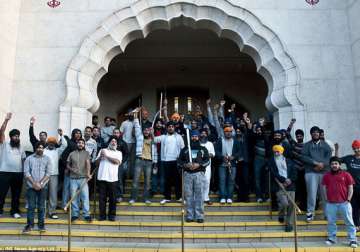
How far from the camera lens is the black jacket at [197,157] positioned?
813 centimetres

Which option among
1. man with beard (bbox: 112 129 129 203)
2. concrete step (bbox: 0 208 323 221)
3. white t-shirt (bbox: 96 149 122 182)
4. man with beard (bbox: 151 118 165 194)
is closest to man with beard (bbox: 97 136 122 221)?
white t-shirt (bbox: 96 149 122 182)

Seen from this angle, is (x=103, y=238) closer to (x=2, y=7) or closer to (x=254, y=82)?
(x=2, y=7)

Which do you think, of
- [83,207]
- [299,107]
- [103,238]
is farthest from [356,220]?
[83,207]

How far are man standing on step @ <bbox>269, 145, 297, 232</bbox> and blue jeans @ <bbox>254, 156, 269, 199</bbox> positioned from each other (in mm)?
860

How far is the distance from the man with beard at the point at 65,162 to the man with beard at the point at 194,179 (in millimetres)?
2323

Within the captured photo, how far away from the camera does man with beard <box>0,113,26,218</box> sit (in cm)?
817

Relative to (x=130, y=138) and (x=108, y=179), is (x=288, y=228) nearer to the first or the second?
(x=108, y=179)

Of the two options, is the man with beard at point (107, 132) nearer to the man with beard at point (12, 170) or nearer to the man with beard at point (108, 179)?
the man with beard at point (108, 179)

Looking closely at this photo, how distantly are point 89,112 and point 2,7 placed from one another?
334cm

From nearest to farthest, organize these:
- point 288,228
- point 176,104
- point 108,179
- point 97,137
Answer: point 288,228
point 108,179
point 97,137
point 176,104

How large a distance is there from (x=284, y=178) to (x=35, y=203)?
4.83m

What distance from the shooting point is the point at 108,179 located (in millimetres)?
7926

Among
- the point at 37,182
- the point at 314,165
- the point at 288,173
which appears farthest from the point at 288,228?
the point at 37,182

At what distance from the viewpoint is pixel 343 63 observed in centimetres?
1003
